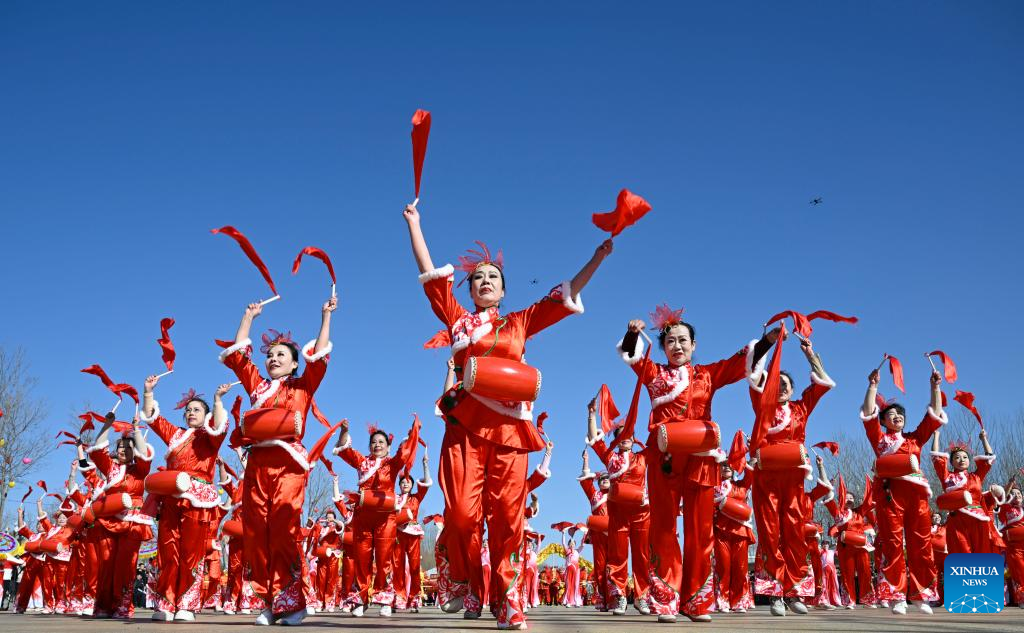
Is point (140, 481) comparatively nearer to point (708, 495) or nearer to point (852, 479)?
point (708, 495)

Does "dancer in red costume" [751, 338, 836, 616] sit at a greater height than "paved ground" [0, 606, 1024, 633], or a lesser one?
greater

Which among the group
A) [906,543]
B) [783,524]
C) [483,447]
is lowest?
[906,543]

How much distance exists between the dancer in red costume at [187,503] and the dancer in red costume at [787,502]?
605 centimetres

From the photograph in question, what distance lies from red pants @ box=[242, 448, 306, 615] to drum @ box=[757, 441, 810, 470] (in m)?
Result: 5.23

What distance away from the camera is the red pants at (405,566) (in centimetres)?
1187

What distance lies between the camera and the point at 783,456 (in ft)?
30.4

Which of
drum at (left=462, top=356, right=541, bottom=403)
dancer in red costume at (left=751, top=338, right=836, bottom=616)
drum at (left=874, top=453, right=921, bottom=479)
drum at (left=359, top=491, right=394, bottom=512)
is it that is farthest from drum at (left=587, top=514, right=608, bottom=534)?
drum at (left=462, top=356, right=541, bottom=403)

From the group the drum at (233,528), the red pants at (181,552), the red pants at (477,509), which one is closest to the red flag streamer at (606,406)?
the red pants at (477,509)

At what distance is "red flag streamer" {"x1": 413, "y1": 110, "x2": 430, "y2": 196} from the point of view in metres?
6.03

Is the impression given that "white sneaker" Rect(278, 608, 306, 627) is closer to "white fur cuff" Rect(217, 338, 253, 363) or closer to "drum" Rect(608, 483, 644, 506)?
"white fur cuff" Rect(217, 338, 253, 363)

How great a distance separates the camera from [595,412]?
1076 centimetres

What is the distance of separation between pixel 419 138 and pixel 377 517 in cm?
696

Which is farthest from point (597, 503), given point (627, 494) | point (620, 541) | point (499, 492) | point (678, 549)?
point (499, 492)

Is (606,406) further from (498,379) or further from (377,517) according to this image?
(377,517)
